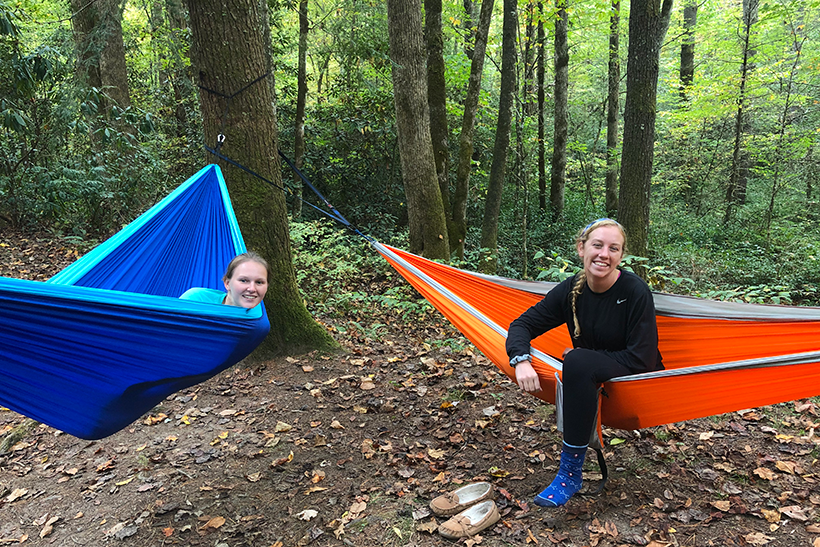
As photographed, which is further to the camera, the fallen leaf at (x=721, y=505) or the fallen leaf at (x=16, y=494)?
the fallen leaf at (x=16, y=494)

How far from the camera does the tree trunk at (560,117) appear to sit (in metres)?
8.20

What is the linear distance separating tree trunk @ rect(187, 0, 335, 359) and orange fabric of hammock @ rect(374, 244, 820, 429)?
0.75 metres

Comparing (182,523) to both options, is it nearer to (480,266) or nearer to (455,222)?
(480,266)

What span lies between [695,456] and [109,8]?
6132 millimetres

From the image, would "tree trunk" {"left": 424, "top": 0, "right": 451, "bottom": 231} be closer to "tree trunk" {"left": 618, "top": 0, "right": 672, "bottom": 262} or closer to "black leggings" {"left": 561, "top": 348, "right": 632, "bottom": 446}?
"tree trunk" {"left": 618, "top": 0, "right": 672, "bottom": 262}

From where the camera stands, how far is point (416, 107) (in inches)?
168

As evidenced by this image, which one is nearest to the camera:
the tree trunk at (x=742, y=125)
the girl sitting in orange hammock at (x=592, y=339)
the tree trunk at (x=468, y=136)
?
the girl sitting in orange hammock at (x=592, y=339)

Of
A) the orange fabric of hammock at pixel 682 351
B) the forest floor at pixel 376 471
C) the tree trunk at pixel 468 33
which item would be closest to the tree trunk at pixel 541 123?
the tree trunk at pixel 468 33

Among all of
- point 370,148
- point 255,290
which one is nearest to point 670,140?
point 370,148

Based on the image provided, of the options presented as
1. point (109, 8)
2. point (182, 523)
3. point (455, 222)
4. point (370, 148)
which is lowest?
point (182, 523)

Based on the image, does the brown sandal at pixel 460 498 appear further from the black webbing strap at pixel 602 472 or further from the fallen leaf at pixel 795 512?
the fallen leaf at pixel 795 512

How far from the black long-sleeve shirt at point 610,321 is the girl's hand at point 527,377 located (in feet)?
0.16

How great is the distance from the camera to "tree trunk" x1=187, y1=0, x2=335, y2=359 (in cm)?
245

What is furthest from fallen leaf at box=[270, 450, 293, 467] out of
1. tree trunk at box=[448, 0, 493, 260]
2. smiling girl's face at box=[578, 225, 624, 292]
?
tree trunk at box=[448, 0, 493, 260]
